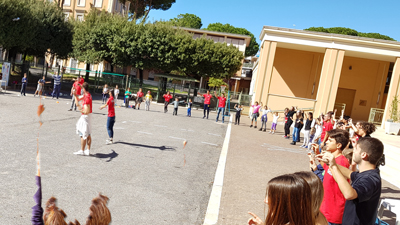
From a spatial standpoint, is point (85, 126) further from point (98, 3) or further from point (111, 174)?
point (98, 3)

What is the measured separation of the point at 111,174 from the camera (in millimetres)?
7137

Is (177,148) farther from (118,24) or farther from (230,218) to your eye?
(118,24)

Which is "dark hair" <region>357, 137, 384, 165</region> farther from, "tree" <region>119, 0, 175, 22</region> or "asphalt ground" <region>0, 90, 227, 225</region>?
"tree" <region>119, 0, 175, 22</region>

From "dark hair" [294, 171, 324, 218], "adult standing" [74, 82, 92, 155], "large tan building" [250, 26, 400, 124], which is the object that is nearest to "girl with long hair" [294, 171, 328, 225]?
"dark hair" [294, 171, 324, 218]

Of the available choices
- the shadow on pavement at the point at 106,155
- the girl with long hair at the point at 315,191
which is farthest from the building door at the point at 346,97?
the girl with long hair at the point at 315,191

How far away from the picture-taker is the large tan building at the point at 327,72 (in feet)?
86.3

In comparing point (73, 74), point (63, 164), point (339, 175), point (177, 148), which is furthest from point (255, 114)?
point (73, 74)

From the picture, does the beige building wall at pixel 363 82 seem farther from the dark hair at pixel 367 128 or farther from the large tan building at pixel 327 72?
the dark hair at pixel 367 128

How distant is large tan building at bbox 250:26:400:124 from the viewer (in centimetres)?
2630

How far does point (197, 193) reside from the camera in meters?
6.71

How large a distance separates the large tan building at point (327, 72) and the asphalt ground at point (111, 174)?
16.8 metres

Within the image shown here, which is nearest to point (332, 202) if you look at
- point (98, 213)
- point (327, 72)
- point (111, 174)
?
point (98, 213)

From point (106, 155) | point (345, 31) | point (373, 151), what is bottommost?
point (106, 155)

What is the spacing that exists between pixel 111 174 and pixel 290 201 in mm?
5763
